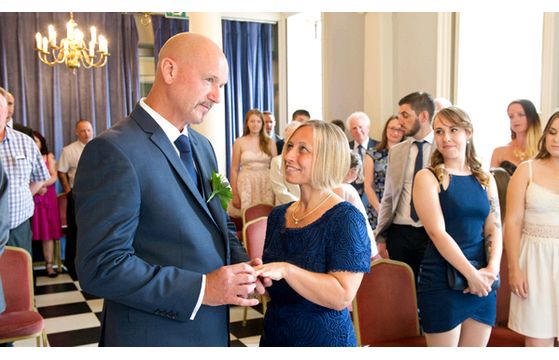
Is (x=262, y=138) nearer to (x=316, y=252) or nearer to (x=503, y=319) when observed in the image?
(x=503, y=319)

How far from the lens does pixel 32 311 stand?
121 inches

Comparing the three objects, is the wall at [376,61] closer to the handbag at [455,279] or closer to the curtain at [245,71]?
the curtain at [245,71]

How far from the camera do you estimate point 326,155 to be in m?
1.79

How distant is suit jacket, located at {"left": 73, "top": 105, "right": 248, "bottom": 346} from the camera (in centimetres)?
138

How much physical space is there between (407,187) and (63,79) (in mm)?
6391

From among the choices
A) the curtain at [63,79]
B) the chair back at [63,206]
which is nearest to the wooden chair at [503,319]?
the chair back at [63,206]

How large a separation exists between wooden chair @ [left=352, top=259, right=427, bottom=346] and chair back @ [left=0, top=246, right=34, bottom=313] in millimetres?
1691

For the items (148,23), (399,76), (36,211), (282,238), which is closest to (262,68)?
(148,23)

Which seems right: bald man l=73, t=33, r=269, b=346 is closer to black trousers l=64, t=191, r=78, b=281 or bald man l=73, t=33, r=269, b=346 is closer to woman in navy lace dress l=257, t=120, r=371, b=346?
woman in navy lace dress l=257, t=120, r=371, b=346

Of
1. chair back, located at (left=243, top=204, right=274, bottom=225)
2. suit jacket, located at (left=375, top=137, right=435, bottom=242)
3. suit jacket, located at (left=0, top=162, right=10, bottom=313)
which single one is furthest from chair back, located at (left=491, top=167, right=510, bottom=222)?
suit jacket, located at (left=0, top=162, right=10, bottom=313)

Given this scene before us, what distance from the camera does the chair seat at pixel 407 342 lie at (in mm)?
2527

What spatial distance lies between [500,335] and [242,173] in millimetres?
3664

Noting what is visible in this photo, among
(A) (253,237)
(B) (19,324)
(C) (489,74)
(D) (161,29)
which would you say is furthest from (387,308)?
(D) (161,29)

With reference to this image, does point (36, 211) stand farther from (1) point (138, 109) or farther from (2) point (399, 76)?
(1) point (138, 109)
